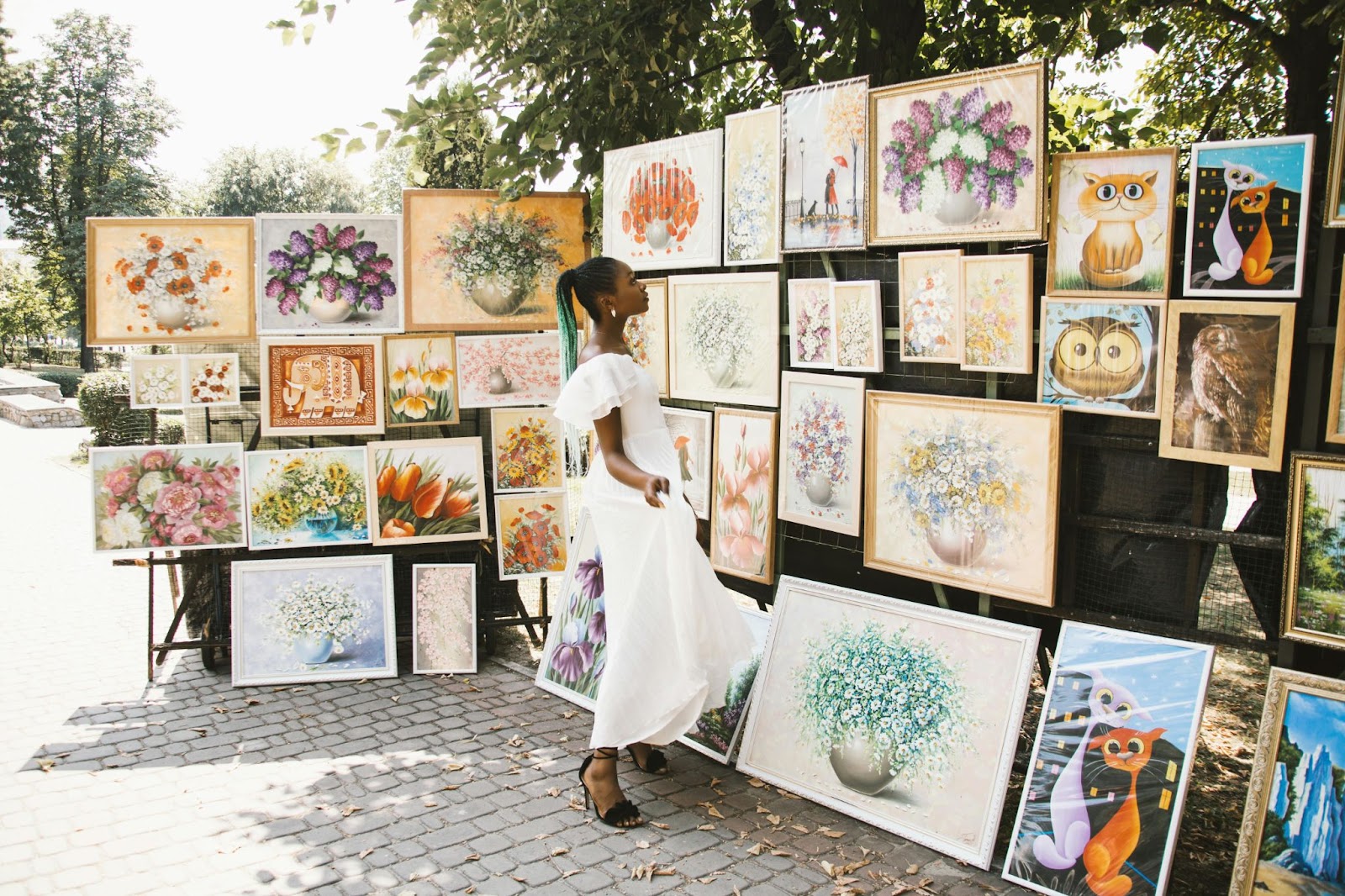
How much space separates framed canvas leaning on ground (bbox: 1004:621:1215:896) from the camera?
300 cm

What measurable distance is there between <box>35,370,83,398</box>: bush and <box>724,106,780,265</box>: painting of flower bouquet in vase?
2781cm

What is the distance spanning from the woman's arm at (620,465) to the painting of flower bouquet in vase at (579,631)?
1.19 metres

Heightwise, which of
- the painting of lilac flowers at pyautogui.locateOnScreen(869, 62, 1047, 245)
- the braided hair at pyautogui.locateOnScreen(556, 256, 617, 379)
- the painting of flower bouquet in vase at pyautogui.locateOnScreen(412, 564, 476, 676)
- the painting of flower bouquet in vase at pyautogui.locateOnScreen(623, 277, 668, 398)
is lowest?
the painting of flower bouquet in vase at pyautogui.locateOnScreen(412, 564, 476, 676)

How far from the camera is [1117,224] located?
319 cm

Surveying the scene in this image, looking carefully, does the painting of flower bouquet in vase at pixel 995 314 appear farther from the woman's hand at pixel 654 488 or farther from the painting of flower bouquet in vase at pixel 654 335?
the painting of flower bouquet in vase at pixel 654 335

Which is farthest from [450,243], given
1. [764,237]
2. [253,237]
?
[764,237]

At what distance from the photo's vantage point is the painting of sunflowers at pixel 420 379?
533cm

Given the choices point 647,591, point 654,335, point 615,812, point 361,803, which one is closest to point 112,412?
point 654,335

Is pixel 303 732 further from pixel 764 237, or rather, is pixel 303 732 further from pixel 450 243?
pixel 764 237

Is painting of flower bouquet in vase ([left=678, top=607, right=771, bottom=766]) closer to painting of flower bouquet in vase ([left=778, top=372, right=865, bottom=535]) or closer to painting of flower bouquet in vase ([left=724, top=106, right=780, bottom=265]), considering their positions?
painting of flower bouquet in vase ([left=778, top=372, right=865, bottom=535])

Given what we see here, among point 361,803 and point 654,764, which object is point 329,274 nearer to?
point 361,803

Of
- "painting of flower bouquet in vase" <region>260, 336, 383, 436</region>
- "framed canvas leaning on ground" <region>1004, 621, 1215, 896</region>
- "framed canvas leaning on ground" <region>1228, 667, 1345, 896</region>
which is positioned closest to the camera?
"framed canvas leaning on ground" <region>1228, 667, 1345, 896</region>

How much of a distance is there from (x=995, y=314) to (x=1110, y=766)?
4.98 ft

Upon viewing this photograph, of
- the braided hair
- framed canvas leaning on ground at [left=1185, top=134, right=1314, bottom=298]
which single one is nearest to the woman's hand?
the braided hair
